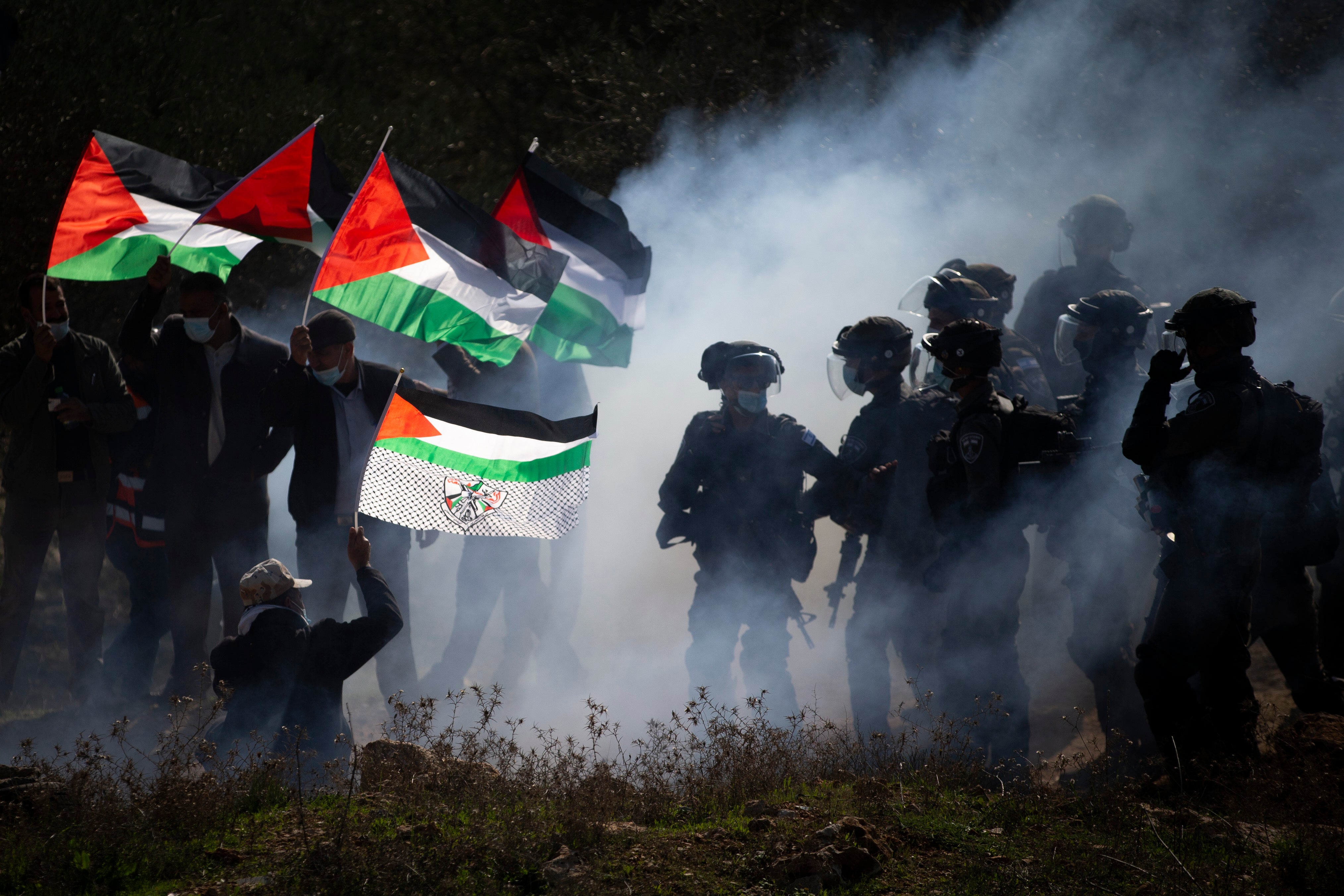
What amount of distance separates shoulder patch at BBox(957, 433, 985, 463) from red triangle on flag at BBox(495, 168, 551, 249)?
9.04 feet

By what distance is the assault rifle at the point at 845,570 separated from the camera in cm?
598

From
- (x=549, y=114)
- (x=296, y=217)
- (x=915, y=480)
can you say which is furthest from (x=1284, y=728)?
(x=549, y=114)

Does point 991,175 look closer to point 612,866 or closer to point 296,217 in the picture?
point 296,217

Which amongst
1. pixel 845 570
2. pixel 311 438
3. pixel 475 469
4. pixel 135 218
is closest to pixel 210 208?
pixel 135 218

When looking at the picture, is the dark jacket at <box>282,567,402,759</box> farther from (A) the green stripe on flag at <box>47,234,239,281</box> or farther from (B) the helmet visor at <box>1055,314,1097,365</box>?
(B) the helmet visor at <box>1055,314,1097,365</box>

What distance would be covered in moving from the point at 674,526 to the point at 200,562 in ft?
8.23

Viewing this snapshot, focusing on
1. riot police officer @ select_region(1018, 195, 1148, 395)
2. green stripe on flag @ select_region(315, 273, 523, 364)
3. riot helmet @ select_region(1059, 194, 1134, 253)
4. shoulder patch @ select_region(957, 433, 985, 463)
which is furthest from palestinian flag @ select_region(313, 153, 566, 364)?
riot helmet @ select_region(1059, 194, 1134, 253)

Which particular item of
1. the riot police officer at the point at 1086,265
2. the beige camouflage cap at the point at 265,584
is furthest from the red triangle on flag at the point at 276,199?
the riot police officer at the point at 1086,265

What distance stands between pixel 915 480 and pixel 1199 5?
8549mm

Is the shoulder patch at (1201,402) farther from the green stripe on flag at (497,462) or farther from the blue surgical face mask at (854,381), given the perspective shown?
the green stripe on flag at (497,462)

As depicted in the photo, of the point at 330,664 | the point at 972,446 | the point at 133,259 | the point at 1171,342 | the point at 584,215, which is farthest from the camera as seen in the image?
the point at 584,215

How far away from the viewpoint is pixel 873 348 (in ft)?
17.9

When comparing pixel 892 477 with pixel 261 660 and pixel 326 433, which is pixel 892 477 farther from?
pixel 261 660

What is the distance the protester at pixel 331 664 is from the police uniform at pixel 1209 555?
2.97 m
